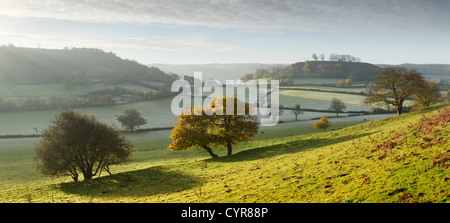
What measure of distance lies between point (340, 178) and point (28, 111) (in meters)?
138

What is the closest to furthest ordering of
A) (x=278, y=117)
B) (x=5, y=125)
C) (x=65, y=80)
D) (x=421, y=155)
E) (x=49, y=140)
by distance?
(x=421, y=155), (x=49, y=140), (x=5, y=125), (x=278, y=117), (x=65, y=80)

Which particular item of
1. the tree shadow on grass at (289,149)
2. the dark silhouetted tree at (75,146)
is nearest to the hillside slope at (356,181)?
the dark silhouetted tree at (75,146)

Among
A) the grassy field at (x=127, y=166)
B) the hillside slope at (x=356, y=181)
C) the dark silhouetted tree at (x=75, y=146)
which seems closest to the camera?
the hillside slope at (x=356, y=181)

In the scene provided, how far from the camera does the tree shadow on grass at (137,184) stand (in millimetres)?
23239

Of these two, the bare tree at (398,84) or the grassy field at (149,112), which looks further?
the grassy field at (149,112)

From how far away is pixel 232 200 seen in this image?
15.1 metres

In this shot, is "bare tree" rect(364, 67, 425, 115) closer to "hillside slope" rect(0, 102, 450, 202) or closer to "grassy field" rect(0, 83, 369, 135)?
"hillside slope" rect(0, 102, 450, 202)

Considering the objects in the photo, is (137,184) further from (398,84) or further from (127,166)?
(398,84)

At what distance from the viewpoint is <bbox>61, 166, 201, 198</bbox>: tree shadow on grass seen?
23239 millimetres

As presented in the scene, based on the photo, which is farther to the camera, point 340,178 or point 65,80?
point 65,80

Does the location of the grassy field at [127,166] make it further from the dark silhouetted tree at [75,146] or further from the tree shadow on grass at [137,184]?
the tree shadow on grass at [137,184]

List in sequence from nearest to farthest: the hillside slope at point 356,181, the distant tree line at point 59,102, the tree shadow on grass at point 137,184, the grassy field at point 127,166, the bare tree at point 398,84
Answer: the hillside slope at point 356,181 < the tree shadow on grass at point 137,184 < the grassy field at point 127,166 < the bare tree at point 398,84 < the distant tree line at point 59,102
